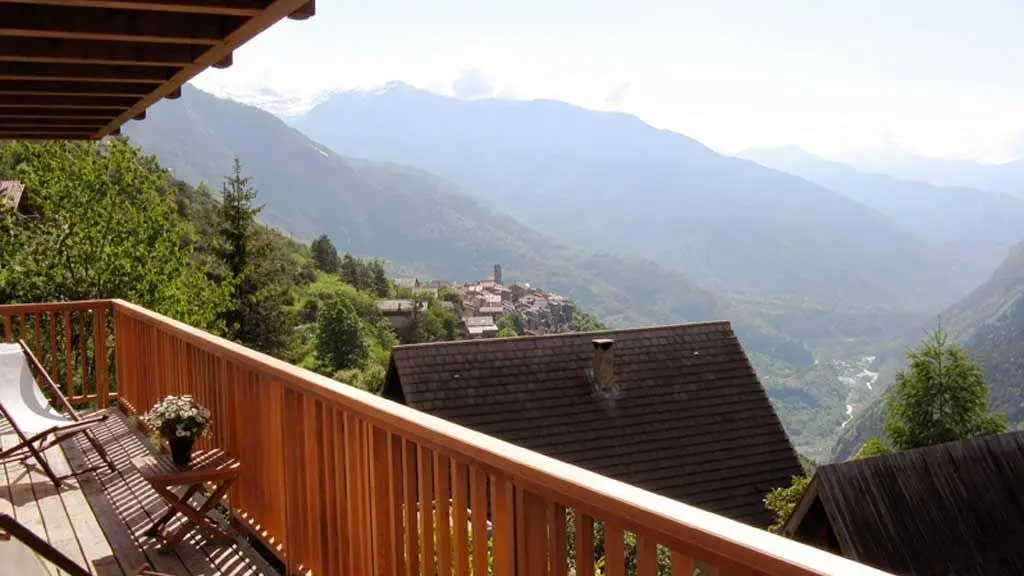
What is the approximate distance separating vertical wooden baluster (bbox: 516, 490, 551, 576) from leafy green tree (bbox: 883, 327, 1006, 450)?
1156 inches

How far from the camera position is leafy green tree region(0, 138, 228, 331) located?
42.9 feet

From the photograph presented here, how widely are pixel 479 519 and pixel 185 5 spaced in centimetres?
221

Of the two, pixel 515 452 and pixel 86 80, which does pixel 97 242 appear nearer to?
pixel 86 80

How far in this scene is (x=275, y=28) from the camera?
340 centimetres

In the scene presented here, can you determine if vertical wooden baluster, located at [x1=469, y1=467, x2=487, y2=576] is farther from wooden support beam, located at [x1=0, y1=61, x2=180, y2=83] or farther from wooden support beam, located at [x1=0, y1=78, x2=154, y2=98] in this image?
wooden support beam, located at [x1=0, y1=78, x2=154, y2=98]

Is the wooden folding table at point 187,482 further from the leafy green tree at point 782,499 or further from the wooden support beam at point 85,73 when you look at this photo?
the leafy green tree at point 782,499

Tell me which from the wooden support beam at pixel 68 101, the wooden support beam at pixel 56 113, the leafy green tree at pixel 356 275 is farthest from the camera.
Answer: the leafy green tree at pixel 356 275

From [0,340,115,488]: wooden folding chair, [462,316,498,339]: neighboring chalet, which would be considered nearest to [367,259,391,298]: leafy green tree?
[462,316,498,339]: neighboring chalet

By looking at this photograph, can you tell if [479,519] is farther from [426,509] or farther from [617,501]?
[617,501]

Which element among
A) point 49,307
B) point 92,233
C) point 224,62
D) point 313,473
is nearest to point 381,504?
point 313,473

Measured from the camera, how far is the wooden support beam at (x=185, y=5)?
2.92m

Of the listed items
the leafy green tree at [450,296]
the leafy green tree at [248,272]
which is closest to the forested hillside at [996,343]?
the leafy green tree at [248,272]

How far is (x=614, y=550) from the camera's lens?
5.31ft

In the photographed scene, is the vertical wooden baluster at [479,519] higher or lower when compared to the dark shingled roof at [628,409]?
higher
